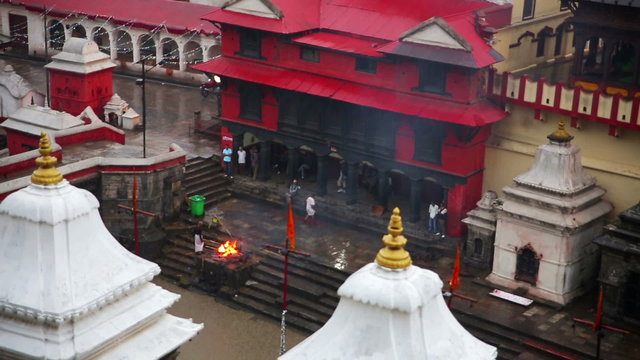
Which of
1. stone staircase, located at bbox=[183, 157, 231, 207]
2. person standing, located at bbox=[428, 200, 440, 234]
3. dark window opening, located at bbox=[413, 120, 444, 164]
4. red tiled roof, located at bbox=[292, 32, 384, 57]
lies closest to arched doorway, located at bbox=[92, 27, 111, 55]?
stone staircase, located at bbox=[183, 157, 231, 207]

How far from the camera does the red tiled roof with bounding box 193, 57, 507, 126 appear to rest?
35906mm

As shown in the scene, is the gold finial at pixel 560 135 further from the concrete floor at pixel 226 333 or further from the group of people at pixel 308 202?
the concrete floor at pixel 226 333

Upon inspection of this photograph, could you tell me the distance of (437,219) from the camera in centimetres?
3706

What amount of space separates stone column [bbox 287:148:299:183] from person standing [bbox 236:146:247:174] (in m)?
1.76

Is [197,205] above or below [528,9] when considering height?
below

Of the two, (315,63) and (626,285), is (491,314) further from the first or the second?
(315,63)

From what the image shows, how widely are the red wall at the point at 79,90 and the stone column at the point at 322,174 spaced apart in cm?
1075

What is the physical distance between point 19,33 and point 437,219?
28379mm

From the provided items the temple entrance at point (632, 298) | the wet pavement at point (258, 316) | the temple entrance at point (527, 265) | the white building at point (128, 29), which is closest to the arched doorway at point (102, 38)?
the white building at point (128, 29)

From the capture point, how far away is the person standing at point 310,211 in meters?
38.7

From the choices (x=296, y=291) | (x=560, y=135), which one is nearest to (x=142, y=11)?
(x=296, y=291)

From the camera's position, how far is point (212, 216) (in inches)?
1561

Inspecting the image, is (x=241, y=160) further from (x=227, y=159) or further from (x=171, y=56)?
(x=171, y=56)

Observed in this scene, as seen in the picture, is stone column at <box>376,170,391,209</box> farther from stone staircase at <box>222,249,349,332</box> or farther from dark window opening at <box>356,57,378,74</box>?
stone staircase at <box>222,249,349,332</box>
